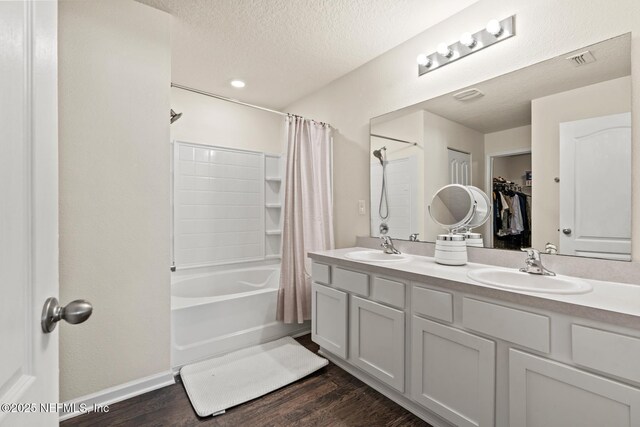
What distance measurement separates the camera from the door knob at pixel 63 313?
1.86 feet

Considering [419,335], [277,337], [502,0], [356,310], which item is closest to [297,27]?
[502,0]

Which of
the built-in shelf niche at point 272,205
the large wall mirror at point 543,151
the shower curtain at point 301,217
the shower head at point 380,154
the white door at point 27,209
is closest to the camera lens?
the white door at point 27,209

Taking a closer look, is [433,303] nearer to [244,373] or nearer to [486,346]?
[486,346]

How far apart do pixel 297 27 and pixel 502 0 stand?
131cm

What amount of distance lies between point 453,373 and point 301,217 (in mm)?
1642

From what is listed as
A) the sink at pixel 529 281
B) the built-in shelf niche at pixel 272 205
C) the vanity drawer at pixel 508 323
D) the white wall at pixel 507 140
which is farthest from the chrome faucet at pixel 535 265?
the built-in shelf niche at pixel 272 205

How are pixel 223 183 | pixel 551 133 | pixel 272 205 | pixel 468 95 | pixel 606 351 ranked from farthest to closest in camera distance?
pixel 272 205, pixel 223 183, pixel 468 95, pixel 551 133, pixel 606 351

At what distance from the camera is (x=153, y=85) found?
1.95 m

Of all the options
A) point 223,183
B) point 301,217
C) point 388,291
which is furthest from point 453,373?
point 223,183

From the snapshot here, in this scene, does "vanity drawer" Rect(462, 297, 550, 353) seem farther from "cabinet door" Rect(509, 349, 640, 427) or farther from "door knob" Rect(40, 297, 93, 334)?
"door knob" Rect(40, 297, 93, 334)

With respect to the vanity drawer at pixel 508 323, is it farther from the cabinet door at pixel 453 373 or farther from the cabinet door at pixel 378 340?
the cabinet door at pixel 378 340

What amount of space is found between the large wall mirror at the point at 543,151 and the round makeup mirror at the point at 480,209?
0.10 ft

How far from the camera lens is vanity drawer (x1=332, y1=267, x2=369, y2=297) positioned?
1876 mm

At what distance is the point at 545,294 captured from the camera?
115cm
